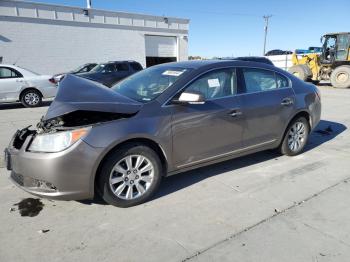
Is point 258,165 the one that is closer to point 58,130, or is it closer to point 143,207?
point 143,207

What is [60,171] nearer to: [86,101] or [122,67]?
[86,101]

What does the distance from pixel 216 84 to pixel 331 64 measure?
16.4 metres

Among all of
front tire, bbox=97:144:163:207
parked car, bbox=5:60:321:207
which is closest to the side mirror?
parked car, bbox=5:60:321:207

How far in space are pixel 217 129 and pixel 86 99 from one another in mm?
1646

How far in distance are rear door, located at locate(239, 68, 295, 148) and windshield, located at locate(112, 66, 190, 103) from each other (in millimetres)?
984

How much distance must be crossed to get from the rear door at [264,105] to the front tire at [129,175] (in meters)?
1.49

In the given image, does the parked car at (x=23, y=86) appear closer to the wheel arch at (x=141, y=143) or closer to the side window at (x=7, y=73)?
the side window at (x=7, y=73)

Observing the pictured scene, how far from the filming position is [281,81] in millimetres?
4801

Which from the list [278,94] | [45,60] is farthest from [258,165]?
[45,60]

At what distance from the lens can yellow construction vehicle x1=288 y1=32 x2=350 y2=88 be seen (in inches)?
667

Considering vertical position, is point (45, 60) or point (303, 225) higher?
point (45, 60)

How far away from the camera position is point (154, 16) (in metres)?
25.4

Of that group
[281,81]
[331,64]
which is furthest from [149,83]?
[331,64]

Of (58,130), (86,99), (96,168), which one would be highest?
(86,99)
